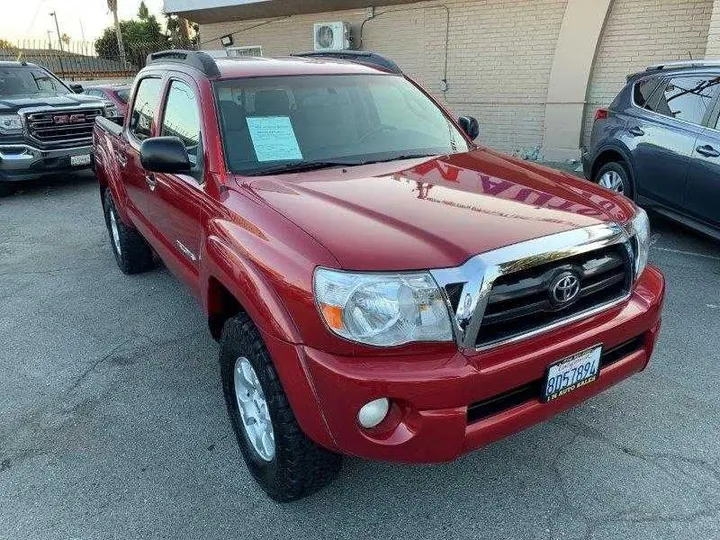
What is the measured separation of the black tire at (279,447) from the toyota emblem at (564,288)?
104 cm

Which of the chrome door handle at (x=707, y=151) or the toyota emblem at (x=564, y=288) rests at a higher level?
the chrome door handle at (x=707, y=151)

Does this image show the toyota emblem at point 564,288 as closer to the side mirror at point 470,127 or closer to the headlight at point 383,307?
the headlight at point 383,307

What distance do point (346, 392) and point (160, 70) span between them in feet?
9.49

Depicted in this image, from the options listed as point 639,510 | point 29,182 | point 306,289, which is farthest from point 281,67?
point 29,182

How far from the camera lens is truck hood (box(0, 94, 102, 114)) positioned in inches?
326

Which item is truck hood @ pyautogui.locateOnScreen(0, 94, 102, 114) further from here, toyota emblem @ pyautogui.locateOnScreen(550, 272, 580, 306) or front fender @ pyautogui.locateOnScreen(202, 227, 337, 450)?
toyota emblem @ pyautogui.locateOnScreen(550, 272, 580, 306)

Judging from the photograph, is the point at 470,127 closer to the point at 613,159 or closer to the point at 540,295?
the point at 540,295

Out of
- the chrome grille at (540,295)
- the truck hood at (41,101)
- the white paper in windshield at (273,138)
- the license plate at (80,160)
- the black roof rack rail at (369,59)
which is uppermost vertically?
the black roof rack rail at (369,59)

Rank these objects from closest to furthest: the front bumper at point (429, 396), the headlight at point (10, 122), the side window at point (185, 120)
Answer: the front bumper at point (429, 396) → the side window at point (185, 120) → the headlight at point (10, 122)

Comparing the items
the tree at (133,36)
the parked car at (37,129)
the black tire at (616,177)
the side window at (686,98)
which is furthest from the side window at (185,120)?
the tree at (133,36)

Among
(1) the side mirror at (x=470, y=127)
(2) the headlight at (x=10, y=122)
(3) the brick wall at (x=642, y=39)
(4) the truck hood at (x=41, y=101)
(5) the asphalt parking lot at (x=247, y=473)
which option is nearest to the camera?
(5) the asphalt parking lot at (x=247, y=473)

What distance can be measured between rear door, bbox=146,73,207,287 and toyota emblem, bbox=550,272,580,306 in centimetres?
167

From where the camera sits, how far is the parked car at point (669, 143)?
185 inches

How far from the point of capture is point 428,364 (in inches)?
73.1
